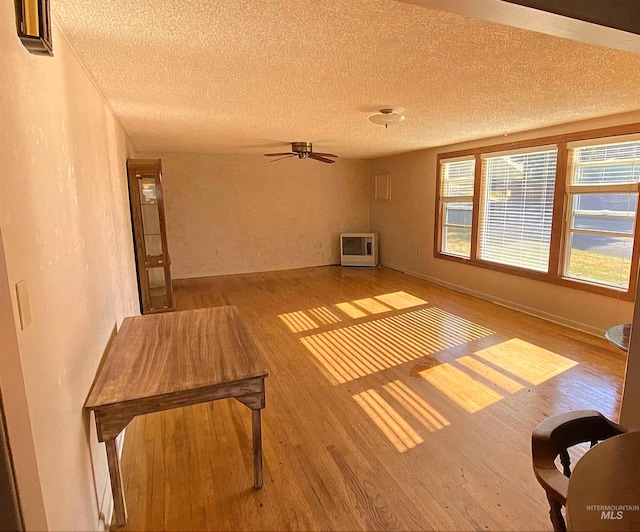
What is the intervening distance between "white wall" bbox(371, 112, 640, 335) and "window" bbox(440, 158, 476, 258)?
8.0 inches

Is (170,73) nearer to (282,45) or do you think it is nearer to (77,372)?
(282,45)

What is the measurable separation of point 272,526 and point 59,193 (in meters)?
1.66

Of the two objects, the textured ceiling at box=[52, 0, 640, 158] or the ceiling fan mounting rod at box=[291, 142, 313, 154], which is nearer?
the textured ceiling at box=[52, 0, 640, 158]

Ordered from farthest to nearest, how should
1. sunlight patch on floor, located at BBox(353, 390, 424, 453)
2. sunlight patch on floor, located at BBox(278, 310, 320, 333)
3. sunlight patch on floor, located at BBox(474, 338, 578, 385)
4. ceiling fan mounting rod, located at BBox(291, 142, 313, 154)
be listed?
1. ceiling fan mounting rod, located at BBox(291, 142, 313, 154)
2. sunlight patch on floor, located at BBox(278, 310, 320, 333)
3. sunlight patch on floor, located at BBox(474, 338, 578, 385)
4. sunlight patch on floor, located at BBox(353, 390, 424, 453)

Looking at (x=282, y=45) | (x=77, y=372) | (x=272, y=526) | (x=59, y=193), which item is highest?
(x=282, y=45)

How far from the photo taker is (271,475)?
1.99m

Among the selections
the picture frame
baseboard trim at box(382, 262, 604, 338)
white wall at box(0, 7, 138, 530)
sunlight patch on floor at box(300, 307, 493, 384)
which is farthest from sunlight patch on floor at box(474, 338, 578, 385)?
the picture frame

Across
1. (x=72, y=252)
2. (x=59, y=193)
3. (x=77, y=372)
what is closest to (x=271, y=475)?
(x=77, y=372)

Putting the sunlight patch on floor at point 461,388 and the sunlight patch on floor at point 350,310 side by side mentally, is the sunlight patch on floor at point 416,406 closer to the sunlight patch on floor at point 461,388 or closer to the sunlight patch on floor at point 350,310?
the sunlight patch on floor at point 461,388

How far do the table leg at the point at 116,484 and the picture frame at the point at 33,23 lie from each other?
1.45 metres

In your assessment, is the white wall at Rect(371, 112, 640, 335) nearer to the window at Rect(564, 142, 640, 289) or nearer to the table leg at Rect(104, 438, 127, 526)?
the window at Rect(564, 142, 640, 289)

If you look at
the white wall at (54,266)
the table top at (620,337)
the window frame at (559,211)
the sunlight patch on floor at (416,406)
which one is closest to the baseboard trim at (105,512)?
the white wall at (54,266)

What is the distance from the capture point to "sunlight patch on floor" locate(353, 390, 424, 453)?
7.38 ft

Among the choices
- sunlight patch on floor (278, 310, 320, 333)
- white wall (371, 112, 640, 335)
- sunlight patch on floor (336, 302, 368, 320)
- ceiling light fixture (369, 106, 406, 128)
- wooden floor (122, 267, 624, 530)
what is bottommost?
wooden floor (122, 267, 624, 530)
